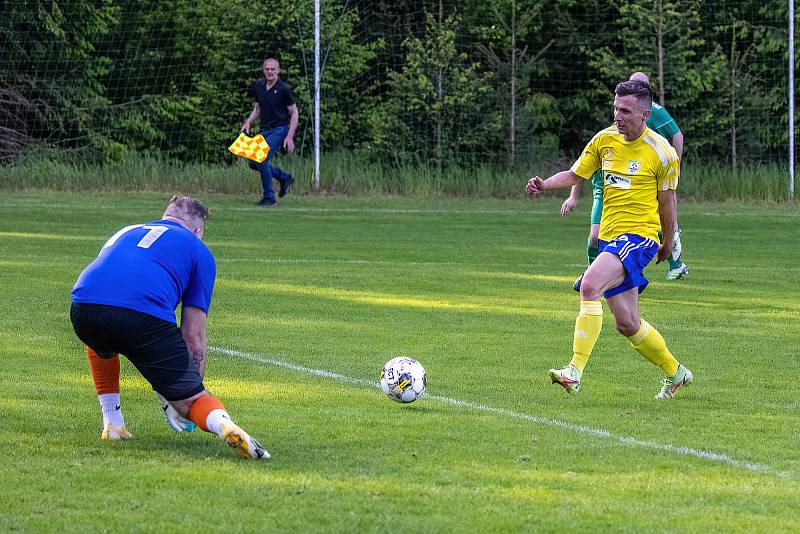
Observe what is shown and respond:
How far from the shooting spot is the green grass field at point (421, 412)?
5.55 meters

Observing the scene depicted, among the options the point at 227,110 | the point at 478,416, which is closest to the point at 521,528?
the point at 478,416

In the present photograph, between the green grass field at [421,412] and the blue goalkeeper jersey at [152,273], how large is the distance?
0.69 meters

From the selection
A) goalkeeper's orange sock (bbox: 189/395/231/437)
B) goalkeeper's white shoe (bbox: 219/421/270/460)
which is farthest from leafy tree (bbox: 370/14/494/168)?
goalkeeper's white shoe (bbox: 219/421/270/460)

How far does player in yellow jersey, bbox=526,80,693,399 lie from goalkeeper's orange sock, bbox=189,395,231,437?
2.55 meters

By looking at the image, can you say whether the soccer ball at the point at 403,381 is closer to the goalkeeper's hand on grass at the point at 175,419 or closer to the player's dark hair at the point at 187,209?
the goalkeeper's hand on grass at the point at 175,419

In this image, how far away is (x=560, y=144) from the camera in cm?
3431

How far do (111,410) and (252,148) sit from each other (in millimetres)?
15526

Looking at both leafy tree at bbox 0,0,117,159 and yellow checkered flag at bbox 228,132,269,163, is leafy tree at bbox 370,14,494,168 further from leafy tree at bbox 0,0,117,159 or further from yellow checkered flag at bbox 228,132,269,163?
yellow checkered flag at bbox 228,132,269,163

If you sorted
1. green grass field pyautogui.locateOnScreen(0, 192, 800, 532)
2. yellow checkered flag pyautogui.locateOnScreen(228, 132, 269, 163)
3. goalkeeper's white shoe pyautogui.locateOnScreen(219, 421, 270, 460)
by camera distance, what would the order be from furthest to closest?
yellow checkered flag pyautogui.locateOnScreen(228, 132, 269, 163)
goalkeeper's white shoe pyautogui.locateOnScreen(219, 421, 270, 460)
green grass field pyautogui.locateOnScreen(0, 192, 800, 532)

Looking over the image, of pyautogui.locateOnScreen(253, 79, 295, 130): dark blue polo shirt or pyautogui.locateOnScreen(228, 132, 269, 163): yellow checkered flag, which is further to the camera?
pyautogui.locateOnScreen(253, 79, 295, 130): dark blue polo shirt

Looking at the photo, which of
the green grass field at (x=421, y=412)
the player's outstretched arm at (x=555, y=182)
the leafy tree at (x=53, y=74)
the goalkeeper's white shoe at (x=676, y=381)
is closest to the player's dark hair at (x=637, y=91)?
the player's outstretched arm at (x=555, y=182)

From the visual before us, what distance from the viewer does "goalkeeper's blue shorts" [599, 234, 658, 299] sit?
27.6 feet

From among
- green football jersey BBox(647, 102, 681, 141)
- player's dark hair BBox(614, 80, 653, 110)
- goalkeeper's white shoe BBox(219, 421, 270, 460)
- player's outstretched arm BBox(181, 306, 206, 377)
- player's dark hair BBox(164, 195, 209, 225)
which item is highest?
player's dark hair BBox(614, 80, 653, 110)

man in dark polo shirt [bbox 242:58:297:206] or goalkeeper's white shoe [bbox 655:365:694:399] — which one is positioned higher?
man in dark polo shirt [bbox 242:58:297:206]
